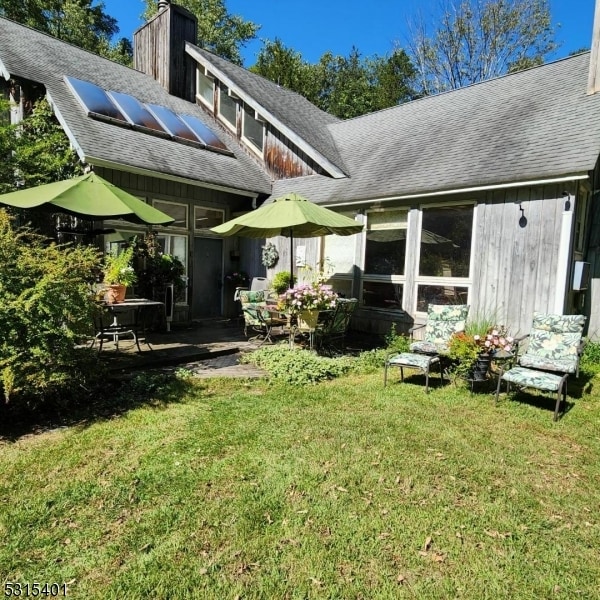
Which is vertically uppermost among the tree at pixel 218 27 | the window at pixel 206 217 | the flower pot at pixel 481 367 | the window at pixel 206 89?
the tree at pixel 218 27

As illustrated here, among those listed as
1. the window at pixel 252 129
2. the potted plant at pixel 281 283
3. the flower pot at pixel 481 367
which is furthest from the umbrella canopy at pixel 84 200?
the window at pixel 252 129

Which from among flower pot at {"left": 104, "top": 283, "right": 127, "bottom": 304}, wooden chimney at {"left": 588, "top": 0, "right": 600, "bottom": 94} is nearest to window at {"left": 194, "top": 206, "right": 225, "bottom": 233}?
flower pot at {"left": 104, "top": 283, "right": 127, "bottom": 304}

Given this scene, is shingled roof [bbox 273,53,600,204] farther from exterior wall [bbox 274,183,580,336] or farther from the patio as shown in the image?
the patio

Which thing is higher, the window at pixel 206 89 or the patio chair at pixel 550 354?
the window at pixel 206 89

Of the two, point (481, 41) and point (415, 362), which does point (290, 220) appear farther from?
point (481, 41)

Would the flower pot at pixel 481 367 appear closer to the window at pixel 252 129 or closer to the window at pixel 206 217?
the window at pixel 206 217

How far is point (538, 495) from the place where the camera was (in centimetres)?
298

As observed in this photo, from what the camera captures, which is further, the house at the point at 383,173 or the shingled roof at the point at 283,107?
the shingled roof at the point at 283,107

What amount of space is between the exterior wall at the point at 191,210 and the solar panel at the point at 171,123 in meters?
1.74

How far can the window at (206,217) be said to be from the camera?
388 inches

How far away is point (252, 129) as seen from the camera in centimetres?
1188

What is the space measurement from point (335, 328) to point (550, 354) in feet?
11.0

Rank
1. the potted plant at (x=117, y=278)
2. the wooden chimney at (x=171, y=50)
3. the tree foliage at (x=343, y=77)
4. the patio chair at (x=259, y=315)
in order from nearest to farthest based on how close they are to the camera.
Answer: the potted plant at (x=117, y=278)
the patio chair at (x=259, y=315)
the wooden chimney at (x=171, y=50)
the tree foliage at (x=343, y=77)

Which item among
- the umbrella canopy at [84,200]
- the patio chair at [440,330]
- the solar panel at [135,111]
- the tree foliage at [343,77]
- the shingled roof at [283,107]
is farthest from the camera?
the tree foliage at [343,77]
